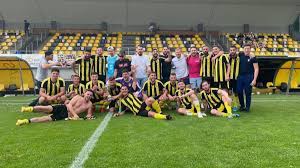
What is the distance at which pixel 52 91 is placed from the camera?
861 centimetres

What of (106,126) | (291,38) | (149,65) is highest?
(291,38)

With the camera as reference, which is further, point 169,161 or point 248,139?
point 248,139

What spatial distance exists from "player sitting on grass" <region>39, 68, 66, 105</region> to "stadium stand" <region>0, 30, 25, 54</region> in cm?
1391

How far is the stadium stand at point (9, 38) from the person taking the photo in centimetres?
2234

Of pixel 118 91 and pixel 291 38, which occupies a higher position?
pixel 291 38

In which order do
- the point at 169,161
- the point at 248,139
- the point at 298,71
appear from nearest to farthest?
the point at 169,161, the point at 248,139, the point at 298,71

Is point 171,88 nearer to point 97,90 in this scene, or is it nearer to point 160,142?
point 97,90

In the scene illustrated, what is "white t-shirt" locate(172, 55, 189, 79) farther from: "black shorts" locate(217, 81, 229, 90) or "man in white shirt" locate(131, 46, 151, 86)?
"black shorts" locate(217, 81, 229, 90)

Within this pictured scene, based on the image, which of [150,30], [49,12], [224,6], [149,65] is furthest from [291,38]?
[149,65]

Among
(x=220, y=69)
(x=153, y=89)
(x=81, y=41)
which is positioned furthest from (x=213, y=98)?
(x=81, y=41)

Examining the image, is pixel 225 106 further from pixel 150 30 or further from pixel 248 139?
pixel 150 30

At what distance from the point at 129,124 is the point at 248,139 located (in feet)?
7.67

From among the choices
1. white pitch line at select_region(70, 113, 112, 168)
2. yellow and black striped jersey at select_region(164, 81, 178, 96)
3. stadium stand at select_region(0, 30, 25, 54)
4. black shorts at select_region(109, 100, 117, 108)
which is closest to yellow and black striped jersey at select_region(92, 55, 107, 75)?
black shorts at select_region(109, 100, 117, 108)

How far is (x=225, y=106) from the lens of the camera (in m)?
8.09
